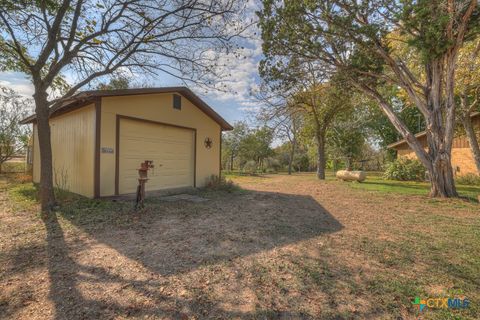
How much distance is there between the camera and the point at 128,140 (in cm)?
699

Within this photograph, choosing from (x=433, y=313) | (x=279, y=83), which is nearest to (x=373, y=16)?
(x=279, y=83)

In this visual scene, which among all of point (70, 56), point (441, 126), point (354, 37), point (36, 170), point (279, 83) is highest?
point (354, 37)

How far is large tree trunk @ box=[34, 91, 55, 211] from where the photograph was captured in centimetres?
519

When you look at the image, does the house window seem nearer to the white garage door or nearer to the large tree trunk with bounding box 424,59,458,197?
the white garage door

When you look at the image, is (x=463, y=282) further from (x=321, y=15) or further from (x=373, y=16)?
(x=373, y=16)

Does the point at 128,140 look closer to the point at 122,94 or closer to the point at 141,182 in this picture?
the point at 122,94

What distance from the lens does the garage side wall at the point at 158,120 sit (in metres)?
6.32

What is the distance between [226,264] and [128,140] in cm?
565

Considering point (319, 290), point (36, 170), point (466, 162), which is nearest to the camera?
point (319, 290)

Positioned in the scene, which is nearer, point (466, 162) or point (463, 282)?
point (463, 282)

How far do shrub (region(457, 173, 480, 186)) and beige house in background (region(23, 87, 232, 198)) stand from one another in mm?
15541

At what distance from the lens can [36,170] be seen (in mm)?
9523

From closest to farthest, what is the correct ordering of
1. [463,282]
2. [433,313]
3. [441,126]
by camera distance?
[433,313], [463,282], [441,126]

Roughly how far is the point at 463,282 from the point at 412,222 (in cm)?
286
